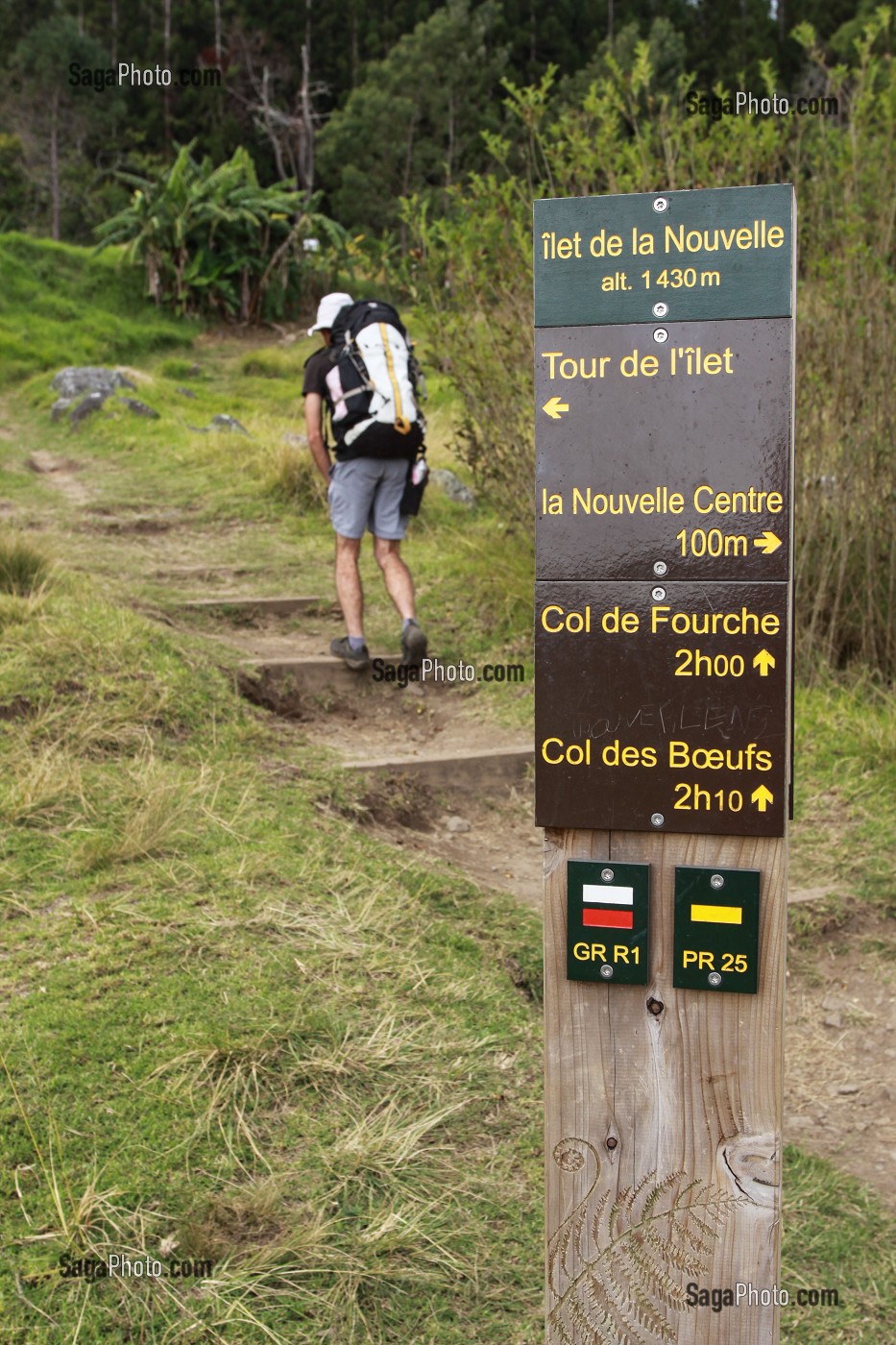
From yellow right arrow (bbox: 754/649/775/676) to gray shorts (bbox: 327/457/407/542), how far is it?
4362 millimetres

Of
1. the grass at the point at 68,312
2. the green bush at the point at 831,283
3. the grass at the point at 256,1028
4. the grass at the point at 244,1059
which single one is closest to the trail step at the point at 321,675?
the grass at the point at 256,1028

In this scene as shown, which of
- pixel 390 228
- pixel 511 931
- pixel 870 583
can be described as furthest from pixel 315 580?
pixel 390 228

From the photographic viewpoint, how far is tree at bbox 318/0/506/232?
24.1 m

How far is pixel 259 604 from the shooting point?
702cm

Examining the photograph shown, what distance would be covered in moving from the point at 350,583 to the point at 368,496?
1.36ft

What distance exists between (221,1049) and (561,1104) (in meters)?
1.28

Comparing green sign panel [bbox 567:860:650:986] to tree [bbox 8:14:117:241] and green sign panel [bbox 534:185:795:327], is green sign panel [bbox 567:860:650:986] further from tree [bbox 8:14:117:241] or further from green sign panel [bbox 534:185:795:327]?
tree [bbox 8:14:117:241]

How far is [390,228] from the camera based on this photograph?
80.5 feet

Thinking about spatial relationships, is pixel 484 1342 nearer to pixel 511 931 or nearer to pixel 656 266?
pixel 511 931

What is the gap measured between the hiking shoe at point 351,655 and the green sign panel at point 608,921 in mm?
4192

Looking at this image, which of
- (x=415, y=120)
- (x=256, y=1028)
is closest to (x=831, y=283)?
(x=256, y=1028)

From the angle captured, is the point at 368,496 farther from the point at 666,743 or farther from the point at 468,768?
the point at 666,743

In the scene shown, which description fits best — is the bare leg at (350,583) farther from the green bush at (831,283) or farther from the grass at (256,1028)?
the green bush at (831,283)

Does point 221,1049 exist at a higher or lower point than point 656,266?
lower
